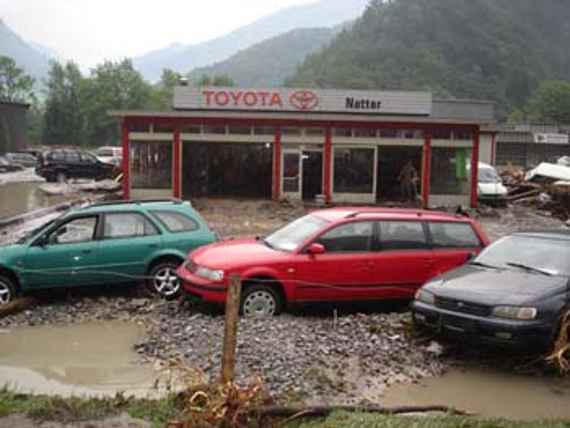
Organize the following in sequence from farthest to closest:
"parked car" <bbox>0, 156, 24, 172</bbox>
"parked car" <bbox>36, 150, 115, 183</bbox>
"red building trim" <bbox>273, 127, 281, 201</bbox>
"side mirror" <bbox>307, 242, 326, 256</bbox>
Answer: "parked car" <bbox>0, 156, 24, 172</bbox>
"parked car" <bbox>36, 150, 115, 183</bbox>
"red building trim" <bbox>273, 127, 281, 201</bbox>
"side mirror" <bbox>307, 242, 326, 256</bbox>

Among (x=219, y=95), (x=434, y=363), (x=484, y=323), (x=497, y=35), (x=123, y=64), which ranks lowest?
(x=434, y=363)

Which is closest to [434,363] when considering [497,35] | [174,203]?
[174,203]

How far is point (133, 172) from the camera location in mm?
25062

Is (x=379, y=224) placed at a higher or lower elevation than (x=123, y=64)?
lower

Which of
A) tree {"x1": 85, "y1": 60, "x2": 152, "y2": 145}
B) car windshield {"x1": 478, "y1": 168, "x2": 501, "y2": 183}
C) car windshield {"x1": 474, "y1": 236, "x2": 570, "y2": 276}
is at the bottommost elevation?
car windshield {"x1": 474, "y1": 236, "x2": 570, "y2": 276}

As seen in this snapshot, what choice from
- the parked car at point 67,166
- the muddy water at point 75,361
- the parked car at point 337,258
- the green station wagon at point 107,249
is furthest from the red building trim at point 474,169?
the parked car at point 67,166

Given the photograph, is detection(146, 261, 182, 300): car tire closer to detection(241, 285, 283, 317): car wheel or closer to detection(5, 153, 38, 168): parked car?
detection(241, 285, 283, 317): car wheel

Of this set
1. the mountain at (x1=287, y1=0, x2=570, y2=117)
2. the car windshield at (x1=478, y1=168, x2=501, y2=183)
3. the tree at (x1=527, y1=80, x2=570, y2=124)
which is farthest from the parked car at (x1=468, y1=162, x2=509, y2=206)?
the mountain at (x1=287, y1=0, x2=570, y2=117)

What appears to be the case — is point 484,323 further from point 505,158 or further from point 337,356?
point 505,158

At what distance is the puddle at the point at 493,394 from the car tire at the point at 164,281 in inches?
184

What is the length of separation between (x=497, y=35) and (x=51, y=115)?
83307 millimetres

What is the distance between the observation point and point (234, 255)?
9.50m

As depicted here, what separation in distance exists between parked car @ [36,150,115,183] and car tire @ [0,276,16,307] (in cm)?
2774

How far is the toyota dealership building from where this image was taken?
2508 cm
